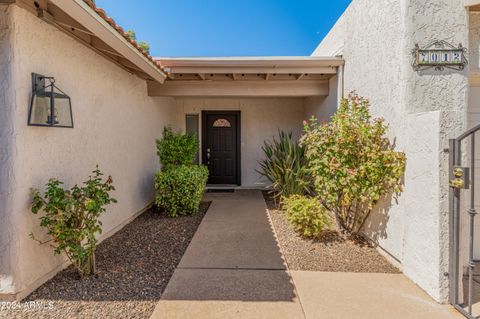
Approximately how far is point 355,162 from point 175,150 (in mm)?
4609

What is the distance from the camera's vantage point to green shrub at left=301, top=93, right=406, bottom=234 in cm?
354

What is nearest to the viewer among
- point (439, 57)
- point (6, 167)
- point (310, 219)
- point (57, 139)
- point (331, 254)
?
point (6, 167)

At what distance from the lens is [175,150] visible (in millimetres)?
6938

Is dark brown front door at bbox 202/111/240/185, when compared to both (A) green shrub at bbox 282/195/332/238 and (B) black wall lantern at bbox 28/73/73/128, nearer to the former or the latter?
(A) green shrub at bbox 282/195/332/238

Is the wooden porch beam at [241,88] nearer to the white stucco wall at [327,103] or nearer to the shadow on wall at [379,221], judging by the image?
the white stucco wall at [327,103]

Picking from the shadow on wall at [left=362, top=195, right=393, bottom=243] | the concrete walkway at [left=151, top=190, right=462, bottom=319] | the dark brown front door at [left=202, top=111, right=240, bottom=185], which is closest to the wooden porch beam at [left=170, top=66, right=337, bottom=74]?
the shadow on wall at [left=362, top=195, right=393, bottom=243]

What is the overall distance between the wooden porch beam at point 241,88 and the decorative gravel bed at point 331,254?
3506 mm

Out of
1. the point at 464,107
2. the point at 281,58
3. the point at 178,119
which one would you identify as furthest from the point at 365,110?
the point at 178,119

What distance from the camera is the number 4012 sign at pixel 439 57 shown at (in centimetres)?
316

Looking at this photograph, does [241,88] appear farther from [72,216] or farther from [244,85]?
[72,216]

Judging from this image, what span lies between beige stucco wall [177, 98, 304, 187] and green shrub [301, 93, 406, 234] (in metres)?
4.64

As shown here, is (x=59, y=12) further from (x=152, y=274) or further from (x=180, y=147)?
(x=180, y=147)

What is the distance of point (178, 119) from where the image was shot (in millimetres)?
9062

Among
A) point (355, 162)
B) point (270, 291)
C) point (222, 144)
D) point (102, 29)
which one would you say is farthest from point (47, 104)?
point (222, 144)
